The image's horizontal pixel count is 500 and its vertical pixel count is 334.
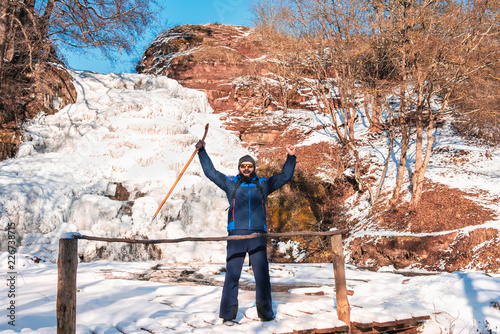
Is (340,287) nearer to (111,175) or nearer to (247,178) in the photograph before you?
(247,178)

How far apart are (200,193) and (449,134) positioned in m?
12.3

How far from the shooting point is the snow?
4.00 m

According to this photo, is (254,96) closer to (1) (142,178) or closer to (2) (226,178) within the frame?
(1) (142,178)

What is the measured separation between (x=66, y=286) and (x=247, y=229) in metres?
1.87

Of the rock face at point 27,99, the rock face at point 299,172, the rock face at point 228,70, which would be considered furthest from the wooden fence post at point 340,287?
the rock face at point 228,70

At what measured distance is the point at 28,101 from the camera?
15664 mm

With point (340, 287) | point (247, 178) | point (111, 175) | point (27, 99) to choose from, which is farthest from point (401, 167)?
point (27, 99)

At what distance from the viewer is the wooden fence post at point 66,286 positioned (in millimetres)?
2816

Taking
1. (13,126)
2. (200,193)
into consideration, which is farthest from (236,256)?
(13,126)

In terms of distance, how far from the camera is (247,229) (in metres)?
3.88

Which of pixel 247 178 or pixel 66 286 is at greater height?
pixel 247 178

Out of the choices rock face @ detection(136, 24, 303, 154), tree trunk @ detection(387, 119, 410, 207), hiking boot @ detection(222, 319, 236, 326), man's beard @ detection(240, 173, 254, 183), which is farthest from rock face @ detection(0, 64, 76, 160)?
tree trunk @ detection(387, 119, 410, 207)

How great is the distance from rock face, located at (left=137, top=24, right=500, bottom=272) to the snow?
727 mm

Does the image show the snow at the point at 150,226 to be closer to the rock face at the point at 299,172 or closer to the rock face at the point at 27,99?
the rock face at the point at 27,99
